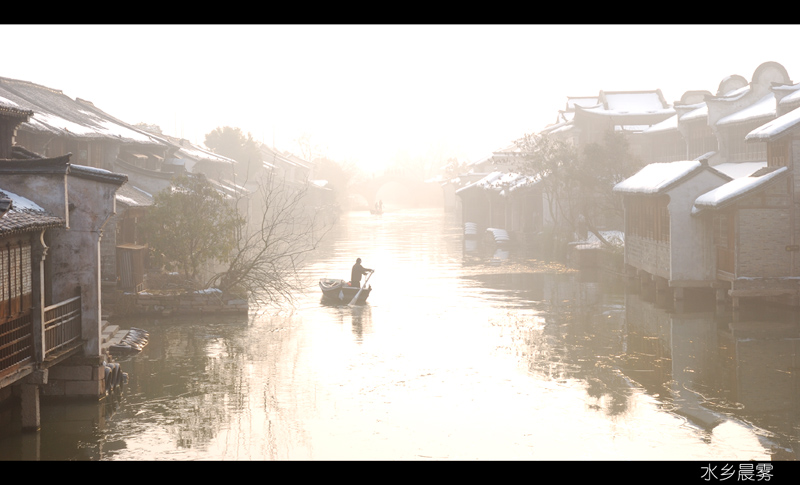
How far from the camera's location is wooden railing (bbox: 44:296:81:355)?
14500 mm

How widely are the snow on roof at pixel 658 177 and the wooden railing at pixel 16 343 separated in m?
19.7

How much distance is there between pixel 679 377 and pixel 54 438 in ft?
39.4

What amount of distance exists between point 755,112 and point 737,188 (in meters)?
13.2

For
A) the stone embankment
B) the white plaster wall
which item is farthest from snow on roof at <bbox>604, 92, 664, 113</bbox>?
the stone embankment

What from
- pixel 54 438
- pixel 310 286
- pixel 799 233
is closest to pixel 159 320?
pixel 310 286

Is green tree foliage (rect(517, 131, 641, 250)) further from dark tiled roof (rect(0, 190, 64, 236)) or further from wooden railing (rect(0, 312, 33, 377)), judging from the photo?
wooden railing (rect(0, 312, 33, 377))

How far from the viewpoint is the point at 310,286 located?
111 feet

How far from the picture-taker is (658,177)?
96.4ft

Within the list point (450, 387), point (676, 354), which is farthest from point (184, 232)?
point (676, 354)

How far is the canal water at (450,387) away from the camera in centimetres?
1335

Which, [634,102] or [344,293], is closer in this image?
[344,293]

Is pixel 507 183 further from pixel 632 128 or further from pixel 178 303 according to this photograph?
pixel 178 303

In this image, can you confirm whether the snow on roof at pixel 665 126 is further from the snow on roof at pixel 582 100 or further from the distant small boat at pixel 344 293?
the distant small boat at pixel 344 293

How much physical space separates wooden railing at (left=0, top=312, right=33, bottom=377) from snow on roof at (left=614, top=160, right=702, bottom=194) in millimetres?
19662
